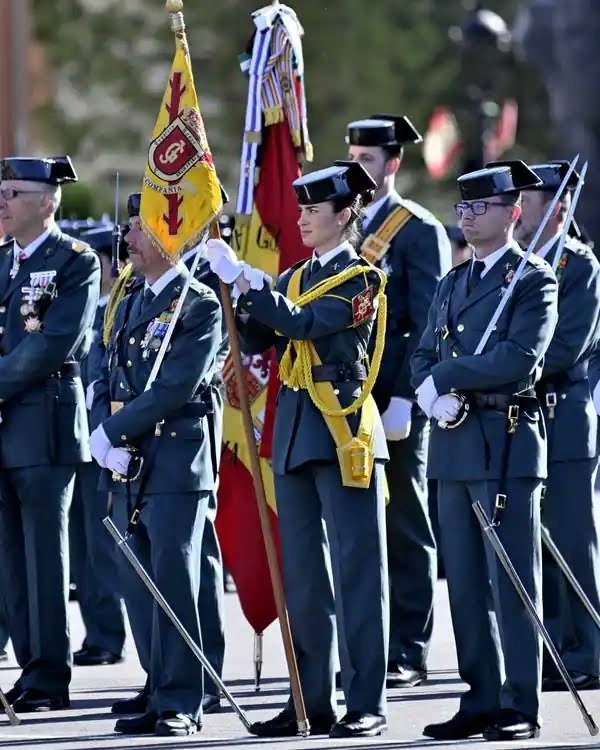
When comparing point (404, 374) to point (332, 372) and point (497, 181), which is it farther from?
point (497, 181)

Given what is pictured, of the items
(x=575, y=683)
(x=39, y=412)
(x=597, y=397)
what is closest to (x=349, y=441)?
(x=597, y=397)

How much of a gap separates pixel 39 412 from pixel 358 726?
195cm

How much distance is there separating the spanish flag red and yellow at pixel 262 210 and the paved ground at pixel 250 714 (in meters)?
0.65

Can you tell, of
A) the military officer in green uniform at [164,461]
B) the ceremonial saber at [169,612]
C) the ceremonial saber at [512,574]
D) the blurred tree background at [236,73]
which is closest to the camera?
the ceremonial saber at [512,574]

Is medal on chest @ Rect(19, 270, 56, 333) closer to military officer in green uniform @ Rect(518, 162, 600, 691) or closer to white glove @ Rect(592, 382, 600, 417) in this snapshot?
military officer in green uniform @ Rect(518, 162, 600, 691)

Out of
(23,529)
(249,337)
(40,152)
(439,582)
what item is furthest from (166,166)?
(40,152)

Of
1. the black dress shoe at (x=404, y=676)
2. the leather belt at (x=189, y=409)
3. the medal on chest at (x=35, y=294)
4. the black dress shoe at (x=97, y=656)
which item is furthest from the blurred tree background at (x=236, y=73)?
the leather belt at (x=189, y=409)

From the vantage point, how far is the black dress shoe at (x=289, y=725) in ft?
29.3

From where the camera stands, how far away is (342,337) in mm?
8859

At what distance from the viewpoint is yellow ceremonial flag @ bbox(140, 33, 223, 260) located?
8.97 meters

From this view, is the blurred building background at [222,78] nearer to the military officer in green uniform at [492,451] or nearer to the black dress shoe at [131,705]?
the black dress shoe at [131,705]

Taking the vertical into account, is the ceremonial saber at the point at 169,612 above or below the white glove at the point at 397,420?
below

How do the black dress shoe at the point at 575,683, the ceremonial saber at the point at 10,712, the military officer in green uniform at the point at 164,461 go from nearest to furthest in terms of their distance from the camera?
the military officer in green uniform at the point at 164,461, the ceremonial saber at the point at 10,712, the black dress shoe at the point at 575,683

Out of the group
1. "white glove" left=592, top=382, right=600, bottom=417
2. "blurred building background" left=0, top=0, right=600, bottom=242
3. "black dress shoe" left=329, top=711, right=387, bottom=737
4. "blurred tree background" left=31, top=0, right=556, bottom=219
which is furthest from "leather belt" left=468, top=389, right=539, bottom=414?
"blurred tree background" left=31, top=0, right=556, bottom=219
